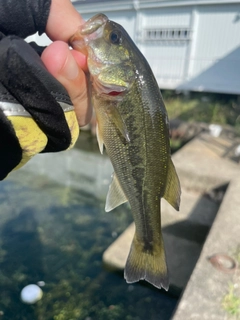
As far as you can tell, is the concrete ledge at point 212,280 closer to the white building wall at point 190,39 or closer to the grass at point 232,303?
the grass at point 232,303

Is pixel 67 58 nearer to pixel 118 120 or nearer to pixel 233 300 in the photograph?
pixel 118 120

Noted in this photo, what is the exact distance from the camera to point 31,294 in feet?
14.1

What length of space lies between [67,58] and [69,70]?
0.05 m

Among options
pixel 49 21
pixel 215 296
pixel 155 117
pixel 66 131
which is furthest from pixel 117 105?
pixel 215 296

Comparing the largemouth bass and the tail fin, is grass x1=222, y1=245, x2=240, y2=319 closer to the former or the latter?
the tail fin

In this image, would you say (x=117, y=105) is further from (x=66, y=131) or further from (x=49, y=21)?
(x=49, y=21)

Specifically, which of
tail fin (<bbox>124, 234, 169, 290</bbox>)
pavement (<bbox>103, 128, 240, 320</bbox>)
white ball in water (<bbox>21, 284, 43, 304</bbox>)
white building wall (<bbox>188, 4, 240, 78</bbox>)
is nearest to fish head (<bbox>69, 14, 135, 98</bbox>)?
tail fin (<bbox>124, 234, 169, 290</bbox>)

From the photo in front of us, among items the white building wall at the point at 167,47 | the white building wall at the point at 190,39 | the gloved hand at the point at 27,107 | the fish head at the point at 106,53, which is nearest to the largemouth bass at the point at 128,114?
the fish head at the point at 106,53

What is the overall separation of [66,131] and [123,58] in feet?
1.77

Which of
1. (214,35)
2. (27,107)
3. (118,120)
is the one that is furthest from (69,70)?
(214,35)

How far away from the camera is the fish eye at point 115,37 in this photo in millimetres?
1638

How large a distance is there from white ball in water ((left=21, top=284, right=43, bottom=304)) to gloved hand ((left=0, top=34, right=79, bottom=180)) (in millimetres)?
3375

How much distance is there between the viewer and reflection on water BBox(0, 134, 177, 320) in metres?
4.14

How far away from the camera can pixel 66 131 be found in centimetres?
141
